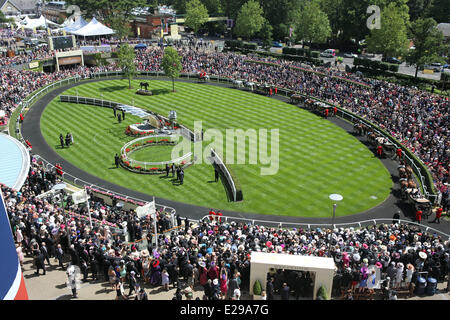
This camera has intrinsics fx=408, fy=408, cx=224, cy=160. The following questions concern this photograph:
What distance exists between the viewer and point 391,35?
2721 inches

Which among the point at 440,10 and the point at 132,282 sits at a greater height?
the point at 440,10

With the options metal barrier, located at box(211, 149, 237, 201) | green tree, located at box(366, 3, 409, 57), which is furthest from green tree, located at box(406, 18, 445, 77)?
metal barrier, located at box(211, 149, 237, 201)

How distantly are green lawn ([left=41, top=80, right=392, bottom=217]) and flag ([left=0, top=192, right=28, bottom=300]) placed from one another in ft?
70.4

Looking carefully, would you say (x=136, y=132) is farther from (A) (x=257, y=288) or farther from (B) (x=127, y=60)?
(A) (x=257, y=288)

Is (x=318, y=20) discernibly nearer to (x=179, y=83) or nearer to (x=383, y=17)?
(x=383, y=17)

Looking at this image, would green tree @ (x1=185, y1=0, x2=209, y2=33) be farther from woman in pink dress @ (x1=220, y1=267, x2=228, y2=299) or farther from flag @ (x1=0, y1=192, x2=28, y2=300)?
flag @ (x1=0, y1=192, x2=28, y2=300)

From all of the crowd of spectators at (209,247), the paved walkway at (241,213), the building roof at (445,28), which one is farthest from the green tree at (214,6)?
the crowd of spectators at (209,247)

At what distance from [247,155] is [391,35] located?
4478cm

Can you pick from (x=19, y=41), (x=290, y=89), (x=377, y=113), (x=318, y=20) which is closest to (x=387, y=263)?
(x=377, y=113)

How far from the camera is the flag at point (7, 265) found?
9.27 metres

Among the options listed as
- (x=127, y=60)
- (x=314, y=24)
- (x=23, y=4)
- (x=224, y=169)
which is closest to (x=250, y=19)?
(x=314, y=24)

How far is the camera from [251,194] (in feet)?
107

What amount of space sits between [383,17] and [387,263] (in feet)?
210

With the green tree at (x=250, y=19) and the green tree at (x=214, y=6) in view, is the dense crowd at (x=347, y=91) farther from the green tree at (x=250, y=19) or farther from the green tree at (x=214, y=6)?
the green tree at (x=214, y=6)
